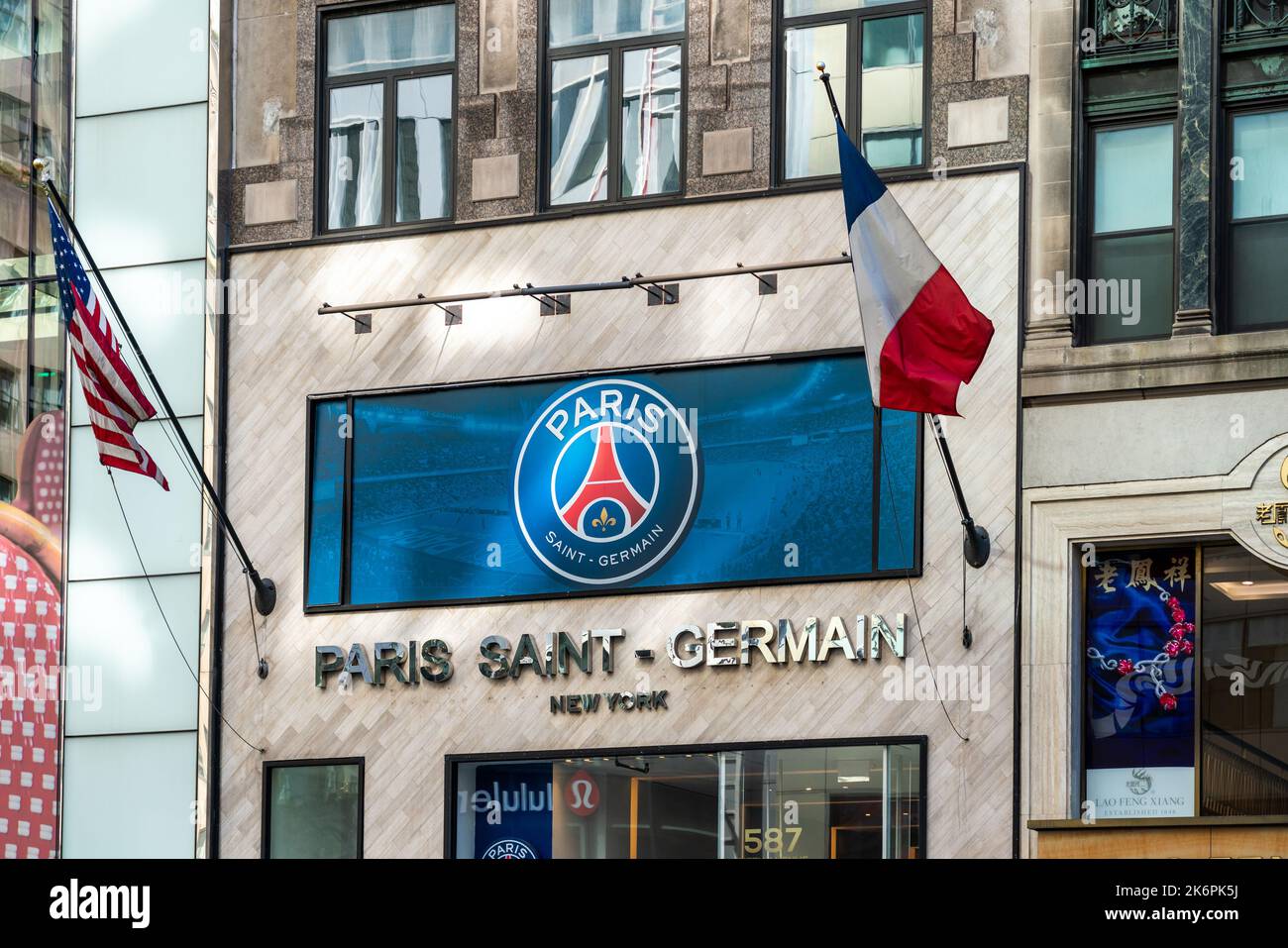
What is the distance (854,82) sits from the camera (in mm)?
25109

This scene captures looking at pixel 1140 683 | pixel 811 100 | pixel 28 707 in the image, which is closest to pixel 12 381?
pixel 28 707

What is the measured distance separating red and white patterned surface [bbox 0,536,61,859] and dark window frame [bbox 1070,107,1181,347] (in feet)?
42.9

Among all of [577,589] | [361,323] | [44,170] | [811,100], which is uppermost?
[811,100]

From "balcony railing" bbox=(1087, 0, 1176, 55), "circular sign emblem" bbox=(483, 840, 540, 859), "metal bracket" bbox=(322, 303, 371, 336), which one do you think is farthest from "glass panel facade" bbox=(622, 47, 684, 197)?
"circular sign emblem" bbox=(483, 840, 540, 859)

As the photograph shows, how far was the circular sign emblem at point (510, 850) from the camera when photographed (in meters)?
24.8

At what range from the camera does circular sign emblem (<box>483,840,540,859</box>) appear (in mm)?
24844

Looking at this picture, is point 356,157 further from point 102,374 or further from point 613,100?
point 102,374

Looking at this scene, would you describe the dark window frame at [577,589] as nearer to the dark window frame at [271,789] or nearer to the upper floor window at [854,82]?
the dark window frame at [271,789]

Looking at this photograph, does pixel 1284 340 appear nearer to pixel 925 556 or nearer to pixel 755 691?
pixel 925 556

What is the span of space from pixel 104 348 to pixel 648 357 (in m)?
6.07

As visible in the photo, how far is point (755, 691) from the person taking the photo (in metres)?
24.1

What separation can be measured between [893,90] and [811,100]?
95cm

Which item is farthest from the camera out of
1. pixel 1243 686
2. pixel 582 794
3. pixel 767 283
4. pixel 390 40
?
pixel 390 40

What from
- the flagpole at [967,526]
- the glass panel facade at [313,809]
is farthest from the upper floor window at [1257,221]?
the glass panel facade at [313,809]
